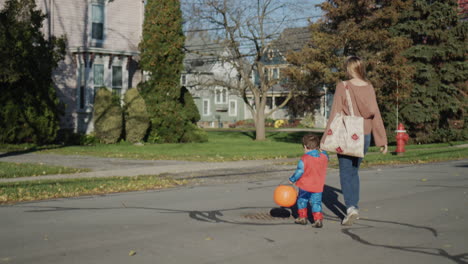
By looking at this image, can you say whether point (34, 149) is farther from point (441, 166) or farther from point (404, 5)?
point (404, 5)

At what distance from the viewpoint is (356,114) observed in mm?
7086

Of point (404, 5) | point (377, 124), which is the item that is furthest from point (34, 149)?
point (404, 5)

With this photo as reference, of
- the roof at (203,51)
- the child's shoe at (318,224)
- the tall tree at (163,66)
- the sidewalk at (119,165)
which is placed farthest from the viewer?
the roof at (203,51)

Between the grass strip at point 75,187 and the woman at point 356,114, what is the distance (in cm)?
495

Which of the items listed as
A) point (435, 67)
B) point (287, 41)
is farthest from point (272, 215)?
point (435, 67)

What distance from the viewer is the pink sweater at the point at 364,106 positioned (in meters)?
7.05

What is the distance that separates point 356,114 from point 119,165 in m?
10.0

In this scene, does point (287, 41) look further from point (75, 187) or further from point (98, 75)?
point (75, 187)

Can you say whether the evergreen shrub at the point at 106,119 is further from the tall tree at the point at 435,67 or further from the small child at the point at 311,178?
the small child at the point at 311,178

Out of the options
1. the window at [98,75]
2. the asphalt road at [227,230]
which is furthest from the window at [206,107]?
the asphalt road at [227,230]

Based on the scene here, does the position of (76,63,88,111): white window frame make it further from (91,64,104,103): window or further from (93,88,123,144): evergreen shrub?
(93,88,123,144): evergreen shrub

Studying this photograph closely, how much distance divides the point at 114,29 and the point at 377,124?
23199mm

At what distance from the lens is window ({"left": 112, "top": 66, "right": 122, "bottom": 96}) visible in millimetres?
28141

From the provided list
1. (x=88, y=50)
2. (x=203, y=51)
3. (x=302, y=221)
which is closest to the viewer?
(x=302, y=221)
